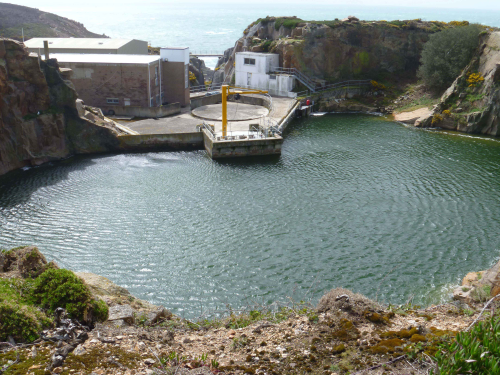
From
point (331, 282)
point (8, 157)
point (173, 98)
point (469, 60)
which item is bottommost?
point (331, 282)

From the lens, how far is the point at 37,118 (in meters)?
37.4

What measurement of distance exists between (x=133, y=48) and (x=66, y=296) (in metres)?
63.4

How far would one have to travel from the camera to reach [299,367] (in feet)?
28.7

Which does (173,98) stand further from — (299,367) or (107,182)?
(299,367)

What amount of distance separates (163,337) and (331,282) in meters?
11.6

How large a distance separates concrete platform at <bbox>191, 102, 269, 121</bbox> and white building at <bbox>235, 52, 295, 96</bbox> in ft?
20.6

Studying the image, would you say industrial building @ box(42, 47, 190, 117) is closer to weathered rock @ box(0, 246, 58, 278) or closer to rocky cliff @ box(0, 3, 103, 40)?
weathered rock @ box(0, 246, 58, 278)

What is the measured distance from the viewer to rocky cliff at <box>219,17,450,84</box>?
64062mm

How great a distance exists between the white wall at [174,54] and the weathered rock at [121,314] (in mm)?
44694

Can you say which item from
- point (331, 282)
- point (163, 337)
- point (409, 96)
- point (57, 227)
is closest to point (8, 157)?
point (57, 227)

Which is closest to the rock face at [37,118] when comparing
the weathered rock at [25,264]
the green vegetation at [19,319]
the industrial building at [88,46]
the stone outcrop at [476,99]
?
the industrial building at [88,46]

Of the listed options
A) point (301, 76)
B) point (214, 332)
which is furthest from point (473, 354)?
point (301, 76)

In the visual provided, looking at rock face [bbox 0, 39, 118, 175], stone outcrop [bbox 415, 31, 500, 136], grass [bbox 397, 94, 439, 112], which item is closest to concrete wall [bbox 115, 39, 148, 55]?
rock face [bbox 0, 39, 118, 175]

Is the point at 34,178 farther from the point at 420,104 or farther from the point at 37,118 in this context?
the point at 420,104
